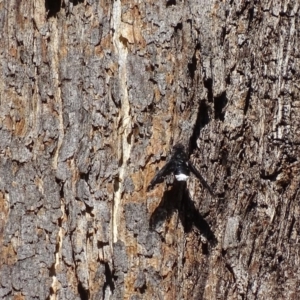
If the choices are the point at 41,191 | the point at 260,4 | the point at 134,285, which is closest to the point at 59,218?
the point at 41,191

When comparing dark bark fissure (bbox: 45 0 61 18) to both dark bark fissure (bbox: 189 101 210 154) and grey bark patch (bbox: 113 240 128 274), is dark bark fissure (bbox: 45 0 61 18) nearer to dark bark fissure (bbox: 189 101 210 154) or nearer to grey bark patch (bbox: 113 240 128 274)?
dark bark fissure (bbox: 189 101 210 154)

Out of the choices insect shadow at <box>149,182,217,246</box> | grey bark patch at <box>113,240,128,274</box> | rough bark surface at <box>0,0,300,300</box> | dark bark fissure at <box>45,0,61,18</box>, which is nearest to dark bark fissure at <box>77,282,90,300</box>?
rough bark surface at <box>0,0,300,300</box>

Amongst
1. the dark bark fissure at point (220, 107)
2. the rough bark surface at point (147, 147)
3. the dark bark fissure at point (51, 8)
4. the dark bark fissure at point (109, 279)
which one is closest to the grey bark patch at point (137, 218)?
the rough bark surface at point (147, 147)

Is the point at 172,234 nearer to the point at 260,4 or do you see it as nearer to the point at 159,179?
the point at 159,179

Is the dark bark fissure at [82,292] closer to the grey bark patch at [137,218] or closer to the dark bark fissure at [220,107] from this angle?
the grey bark patch at [137,218]

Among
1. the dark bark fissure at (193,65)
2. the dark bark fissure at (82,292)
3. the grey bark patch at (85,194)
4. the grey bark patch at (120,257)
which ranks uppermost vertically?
the dark bark fissure at (193,65)

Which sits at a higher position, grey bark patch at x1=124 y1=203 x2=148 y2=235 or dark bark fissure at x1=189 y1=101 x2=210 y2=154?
dark bark fissure at x1=189 y1=101 x2=210 y2=154

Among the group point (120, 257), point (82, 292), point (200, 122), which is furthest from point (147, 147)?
point (82, 292)

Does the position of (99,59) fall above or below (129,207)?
above
